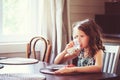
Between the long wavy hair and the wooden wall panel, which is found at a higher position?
the wooden wall panel

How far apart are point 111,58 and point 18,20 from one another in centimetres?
141

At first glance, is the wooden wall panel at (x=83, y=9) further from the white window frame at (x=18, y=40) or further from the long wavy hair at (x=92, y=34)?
the long wavy hair at (x=92, y=34)

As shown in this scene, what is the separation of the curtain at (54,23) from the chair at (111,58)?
0.84m

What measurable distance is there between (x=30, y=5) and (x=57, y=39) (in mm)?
545

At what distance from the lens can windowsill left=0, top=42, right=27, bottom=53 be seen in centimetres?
313

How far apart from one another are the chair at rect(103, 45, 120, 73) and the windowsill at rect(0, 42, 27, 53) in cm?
116

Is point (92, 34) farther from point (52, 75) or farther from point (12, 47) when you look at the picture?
point (12, 47)

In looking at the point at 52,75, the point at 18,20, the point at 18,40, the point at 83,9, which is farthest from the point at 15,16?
the point at 52,75

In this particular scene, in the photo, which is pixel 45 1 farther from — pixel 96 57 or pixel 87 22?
pixel 96 57

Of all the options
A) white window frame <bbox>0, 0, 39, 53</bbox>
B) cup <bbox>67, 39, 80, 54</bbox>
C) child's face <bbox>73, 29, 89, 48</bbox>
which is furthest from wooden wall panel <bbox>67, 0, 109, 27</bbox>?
child's face <bbox>73, 29, 89, 48</bbox>

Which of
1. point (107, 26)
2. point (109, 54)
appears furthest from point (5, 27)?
point (109, 54)

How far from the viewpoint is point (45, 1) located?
318cm

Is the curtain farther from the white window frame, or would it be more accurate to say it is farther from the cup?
the cup

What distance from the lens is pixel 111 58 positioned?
7.79ft
